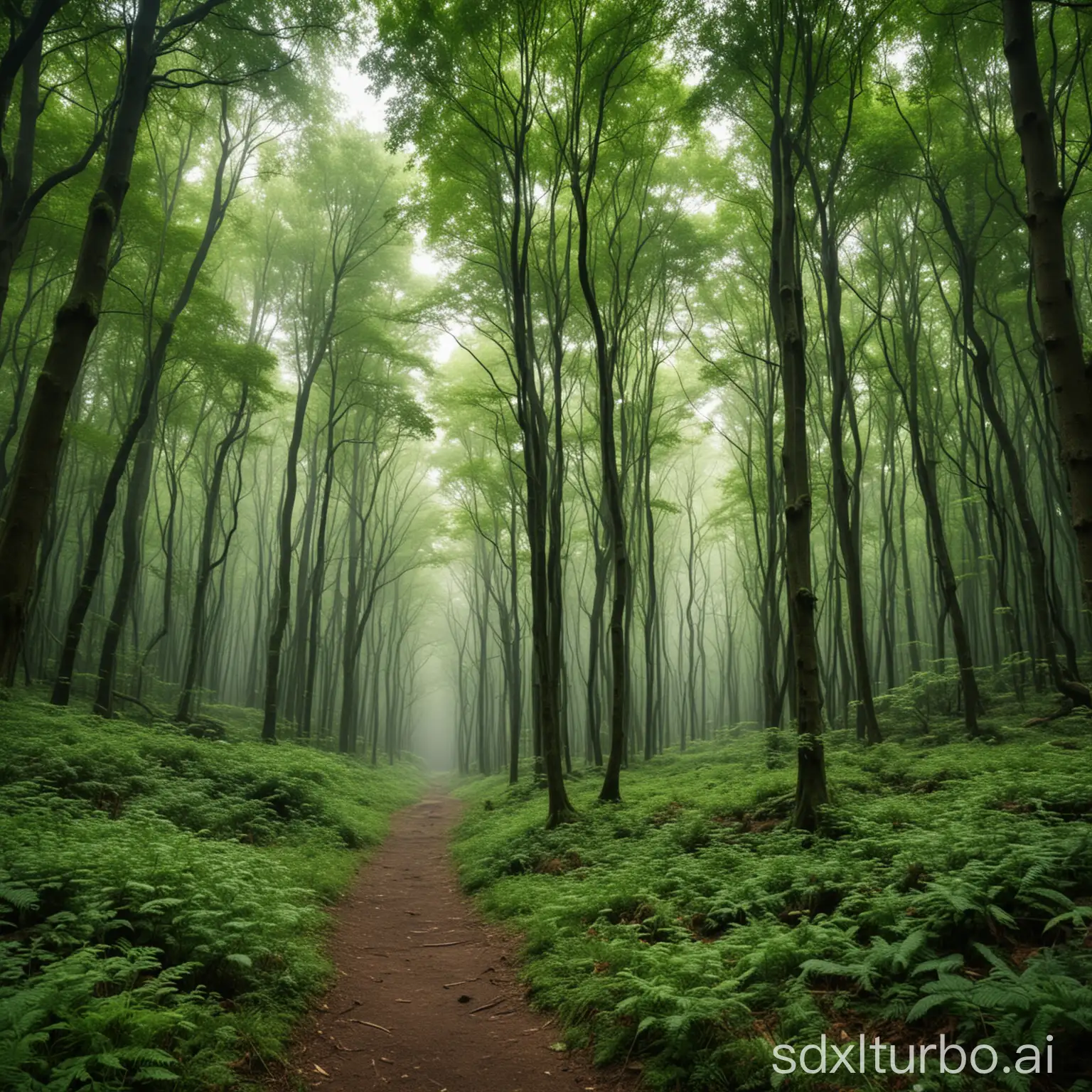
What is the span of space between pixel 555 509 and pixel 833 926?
830cm

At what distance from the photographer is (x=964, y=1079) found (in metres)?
2.33

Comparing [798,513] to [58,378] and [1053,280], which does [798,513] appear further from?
[58,378]

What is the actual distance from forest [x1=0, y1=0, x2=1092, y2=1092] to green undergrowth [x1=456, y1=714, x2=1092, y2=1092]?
35 millimetres

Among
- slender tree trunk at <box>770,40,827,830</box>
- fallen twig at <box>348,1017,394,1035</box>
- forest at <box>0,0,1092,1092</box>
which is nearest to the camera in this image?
forest at <box>0,0,1092,1092</box>

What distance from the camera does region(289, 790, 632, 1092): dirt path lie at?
329 centimetres

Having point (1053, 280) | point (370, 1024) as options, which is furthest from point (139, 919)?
point (1053, 280)

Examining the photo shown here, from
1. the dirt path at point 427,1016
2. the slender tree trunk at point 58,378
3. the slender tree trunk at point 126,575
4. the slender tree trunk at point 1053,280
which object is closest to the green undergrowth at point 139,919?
the dirt path at point 427,1016

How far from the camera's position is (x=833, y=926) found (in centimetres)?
372

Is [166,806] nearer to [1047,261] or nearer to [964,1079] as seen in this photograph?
[964,1079]

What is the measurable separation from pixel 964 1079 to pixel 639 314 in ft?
46.6

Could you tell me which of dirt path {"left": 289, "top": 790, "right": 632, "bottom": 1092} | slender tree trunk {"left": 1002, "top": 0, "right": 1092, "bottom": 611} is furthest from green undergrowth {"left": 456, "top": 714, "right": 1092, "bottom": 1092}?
slender tree trunk {"left": 1002, "top": 0, "right": 1092, "bottom": 611}

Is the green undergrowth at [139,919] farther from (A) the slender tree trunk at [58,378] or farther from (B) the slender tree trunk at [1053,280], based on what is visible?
(B) the slender tree trunk at [1053,280]

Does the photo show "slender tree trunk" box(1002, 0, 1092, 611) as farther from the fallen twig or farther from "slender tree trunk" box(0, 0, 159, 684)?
"slender tree trunk" box(0, 0, 159, 684)

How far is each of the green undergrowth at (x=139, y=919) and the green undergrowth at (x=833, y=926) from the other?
5.77 feet
